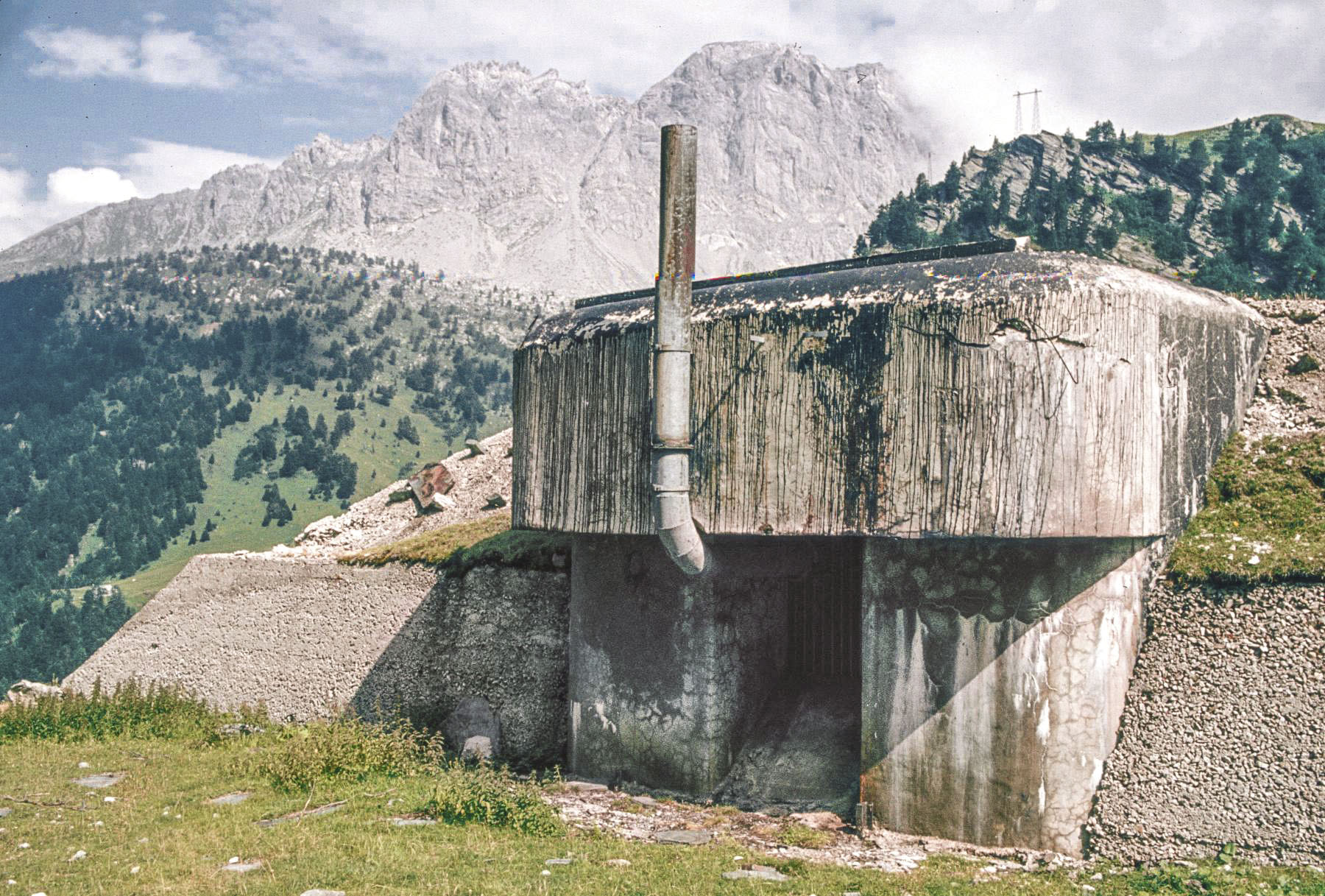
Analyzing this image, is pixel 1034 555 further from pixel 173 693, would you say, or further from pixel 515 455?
pixel 173 693

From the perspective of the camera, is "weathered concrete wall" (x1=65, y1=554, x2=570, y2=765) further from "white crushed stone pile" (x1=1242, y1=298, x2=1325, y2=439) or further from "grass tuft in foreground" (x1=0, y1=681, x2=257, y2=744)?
"white crushed stone pile" (x1=1242, y1=298, x2=1325, y2=439)

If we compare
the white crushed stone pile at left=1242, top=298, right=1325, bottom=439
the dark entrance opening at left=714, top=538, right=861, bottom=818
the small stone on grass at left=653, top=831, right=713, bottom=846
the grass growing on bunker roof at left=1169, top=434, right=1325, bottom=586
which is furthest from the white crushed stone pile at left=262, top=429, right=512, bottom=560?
the white crushed stone pile at left=1242, top=298, right=1325, bottom=439

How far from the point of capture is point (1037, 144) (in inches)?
3413

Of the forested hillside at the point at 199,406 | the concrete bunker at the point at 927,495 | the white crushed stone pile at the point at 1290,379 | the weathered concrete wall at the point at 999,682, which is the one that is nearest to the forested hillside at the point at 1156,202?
the white crushed stone pile at the point at 1290,379

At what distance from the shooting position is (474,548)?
1494 centimetres

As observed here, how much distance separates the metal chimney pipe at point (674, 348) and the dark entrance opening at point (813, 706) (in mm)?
2010

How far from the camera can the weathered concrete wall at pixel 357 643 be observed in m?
13.8

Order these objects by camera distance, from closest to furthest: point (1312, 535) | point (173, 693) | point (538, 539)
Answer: point (1312, 535) → point (538, 539) → point (173, 693)

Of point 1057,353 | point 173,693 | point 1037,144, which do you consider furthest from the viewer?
point 1037,144

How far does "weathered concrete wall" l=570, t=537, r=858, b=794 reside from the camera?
11258mm

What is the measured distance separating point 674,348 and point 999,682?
418 centimetres

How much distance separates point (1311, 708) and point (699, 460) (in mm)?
5532

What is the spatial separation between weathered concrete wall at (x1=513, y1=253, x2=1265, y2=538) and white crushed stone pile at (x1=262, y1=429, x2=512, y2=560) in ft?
26.0

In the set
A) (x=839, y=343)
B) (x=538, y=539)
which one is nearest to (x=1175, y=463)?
(x=839, y=343)
